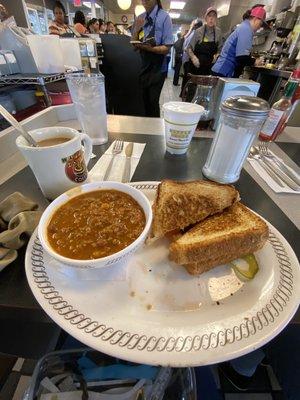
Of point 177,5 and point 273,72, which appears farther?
point 177,5

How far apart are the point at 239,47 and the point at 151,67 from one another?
48.0 inches

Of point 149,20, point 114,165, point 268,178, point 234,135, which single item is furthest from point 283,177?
point 149,20

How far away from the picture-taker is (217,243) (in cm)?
41

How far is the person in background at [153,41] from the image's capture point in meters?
1.85

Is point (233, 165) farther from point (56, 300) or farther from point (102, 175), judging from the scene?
point (56, 300)

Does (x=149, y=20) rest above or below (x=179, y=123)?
above

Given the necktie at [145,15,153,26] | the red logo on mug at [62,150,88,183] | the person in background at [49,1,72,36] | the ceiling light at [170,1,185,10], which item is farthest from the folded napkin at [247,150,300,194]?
the ceiling light at [170,1,185,10]

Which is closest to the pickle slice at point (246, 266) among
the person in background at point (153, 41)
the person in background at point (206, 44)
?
the person in background at point (153, 41)

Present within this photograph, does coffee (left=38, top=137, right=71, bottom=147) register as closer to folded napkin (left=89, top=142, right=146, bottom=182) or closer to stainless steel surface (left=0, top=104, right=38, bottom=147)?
stainless steel surface (left=0, top=104, right=38, bottom=147)

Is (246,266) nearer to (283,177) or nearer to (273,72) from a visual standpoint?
(283,177)

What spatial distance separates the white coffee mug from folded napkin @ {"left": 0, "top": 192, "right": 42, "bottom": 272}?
0.07 metres

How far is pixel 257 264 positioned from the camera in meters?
0.41

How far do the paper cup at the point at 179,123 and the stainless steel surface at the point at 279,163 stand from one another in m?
0.32

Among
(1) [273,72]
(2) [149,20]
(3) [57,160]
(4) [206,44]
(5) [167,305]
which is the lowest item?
(1) [273,72]
